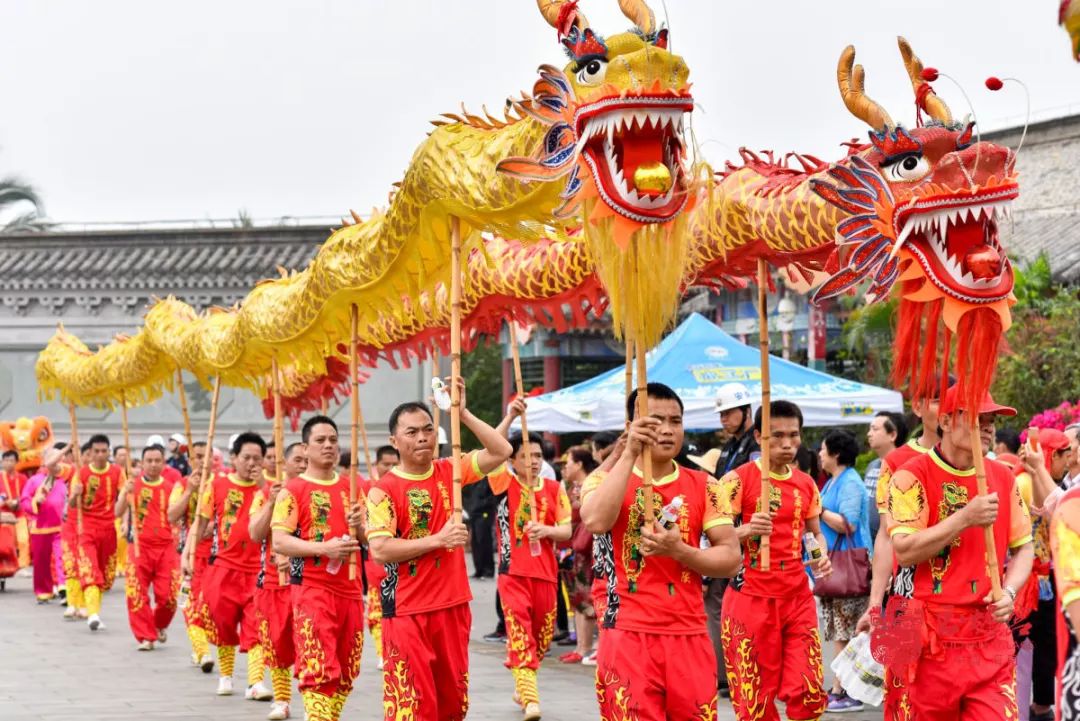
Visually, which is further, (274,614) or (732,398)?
(274,614)

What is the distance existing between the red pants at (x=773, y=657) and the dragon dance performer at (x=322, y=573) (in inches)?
83.5

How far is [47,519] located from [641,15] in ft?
46.1

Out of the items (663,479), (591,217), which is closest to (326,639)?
(663,479)

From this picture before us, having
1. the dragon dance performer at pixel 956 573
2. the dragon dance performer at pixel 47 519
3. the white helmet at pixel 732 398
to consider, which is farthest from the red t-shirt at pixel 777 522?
the dragon dance performer at pixel 47 519

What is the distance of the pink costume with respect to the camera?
18.1 meters

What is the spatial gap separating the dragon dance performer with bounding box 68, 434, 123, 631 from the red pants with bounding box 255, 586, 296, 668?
18.1 feet

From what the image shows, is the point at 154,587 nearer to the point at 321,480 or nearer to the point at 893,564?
the point at 321,480

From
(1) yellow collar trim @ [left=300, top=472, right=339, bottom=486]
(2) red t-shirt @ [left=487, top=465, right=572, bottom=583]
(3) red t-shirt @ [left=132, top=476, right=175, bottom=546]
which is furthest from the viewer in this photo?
(3) red t-shirt @ [left=132, top=476, right=175, bottom=546]

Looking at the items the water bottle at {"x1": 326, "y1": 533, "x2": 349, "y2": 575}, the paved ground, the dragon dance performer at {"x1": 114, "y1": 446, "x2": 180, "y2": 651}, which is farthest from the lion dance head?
the water bottle at {"x1": 326, "y1": 533, "x2": 349, "y2": 575}

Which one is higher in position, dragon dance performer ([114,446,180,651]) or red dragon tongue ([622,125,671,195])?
red dragon tongue ([622,125,671,195])

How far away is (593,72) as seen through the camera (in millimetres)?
5820

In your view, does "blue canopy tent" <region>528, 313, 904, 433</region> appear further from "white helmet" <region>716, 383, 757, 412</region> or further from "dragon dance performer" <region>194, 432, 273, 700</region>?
"dragon dance performer" <region>194, 432, 273, 700</region>

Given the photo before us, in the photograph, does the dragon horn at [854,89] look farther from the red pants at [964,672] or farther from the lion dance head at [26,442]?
the lion dance head at [26,442]

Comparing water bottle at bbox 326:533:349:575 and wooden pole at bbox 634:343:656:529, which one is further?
water bottle at bbox 326:533:349:575
